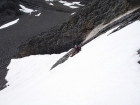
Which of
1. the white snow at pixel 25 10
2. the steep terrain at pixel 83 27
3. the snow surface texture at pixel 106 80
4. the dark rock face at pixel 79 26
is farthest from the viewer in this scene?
the white snow at pixel 25 10

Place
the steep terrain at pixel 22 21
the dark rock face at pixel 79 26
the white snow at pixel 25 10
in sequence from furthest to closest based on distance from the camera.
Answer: the white snow at pixel 25 10
the steep terrain at pixel 22 21
the dark rock face at pixel 79 26

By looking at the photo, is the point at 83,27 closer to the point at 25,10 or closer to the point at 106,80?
the point at 106,80

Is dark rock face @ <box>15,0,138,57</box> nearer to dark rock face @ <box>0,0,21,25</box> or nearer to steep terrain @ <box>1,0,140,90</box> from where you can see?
steep terrain @ <box>1,0,140,90</box>

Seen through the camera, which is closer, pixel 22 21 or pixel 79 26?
pixel 79 26

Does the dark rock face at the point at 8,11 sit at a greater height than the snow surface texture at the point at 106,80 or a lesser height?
lesser

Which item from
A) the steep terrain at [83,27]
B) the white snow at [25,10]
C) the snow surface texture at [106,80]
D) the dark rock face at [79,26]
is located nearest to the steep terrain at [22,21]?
the white snow at [25,10]

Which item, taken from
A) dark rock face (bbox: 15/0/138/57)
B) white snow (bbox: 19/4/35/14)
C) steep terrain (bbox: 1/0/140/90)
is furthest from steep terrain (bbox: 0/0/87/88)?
dark rock face (bbox: 15/0/138/57)

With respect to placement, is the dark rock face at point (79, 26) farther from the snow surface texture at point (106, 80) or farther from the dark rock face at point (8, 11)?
the dark rock face at point (8, 11)

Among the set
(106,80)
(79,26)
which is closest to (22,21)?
(79,26)

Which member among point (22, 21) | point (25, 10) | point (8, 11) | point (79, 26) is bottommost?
point (25, 10)
